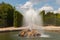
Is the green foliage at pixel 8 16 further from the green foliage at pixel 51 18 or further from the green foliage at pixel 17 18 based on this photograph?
the green foliage at pixel 51 18

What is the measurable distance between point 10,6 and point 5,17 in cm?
211

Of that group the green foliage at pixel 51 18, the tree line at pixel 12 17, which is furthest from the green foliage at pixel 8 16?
the green foliage at pixel 51 18

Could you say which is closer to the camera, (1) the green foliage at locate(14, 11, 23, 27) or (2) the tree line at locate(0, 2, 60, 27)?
(1) the green foliage at locate(14, 11, 23, 27)

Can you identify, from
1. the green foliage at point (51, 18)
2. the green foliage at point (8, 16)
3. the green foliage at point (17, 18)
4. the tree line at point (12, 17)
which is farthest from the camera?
the green foliage at point (51, 18)

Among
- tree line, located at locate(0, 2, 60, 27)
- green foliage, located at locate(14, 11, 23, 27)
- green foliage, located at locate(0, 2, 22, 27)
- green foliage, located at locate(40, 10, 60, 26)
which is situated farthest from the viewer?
green foliage, located at locate(40, 10, 60, 26)

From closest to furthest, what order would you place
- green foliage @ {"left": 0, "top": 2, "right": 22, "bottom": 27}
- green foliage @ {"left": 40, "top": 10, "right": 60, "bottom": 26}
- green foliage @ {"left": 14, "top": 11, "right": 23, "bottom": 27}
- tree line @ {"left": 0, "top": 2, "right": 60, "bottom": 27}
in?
green foliage @ {"left": 14, "top": 11, "right": 23, "bottom": 27} < green foliage @ {"left": 0, "top": 2, "right": 22, "bottom": 27} < tree line @ {"left": 0, "top": 2, "right": 60, "bottom": 27} < green foliage @ {"left": 40, "top": 10, "right": 60, "bottom": 26}

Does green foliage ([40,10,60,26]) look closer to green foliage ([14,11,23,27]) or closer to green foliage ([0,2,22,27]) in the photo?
green foliage ([14,11,23,27])

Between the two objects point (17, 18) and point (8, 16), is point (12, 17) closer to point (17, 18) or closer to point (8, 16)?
point (8, 16)

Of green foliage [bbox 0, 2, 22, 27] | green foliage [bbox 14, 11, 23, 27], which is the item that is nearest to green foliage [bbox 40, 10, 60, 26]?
green foliage [bbox 14, 11, 23, 27]

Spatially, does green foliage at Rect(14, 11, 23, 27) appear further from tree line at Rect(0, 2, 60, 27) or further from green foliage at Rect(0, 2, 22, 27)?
tree line at Rect(0, 2, 60, 27)

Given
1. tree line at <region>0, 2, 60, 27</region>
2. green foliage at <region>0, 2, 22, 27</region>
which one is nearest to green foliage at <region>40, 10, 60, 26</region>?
tree line at <region>0, 2, 60, 27</region>

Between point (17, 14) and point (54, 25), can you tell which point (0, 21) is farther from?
point (54, 25)

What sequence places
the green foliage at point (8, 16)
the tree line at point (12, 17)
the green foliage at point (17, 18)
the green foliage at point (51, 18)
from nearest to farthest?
the green foliage at point (17, 18), the green foliage at point (8, 16), the tree line at point (12, 17), the green foliage at point (51, 18)

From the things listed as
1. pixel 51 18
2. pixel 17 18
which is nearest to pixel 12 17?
pixel 17 18
